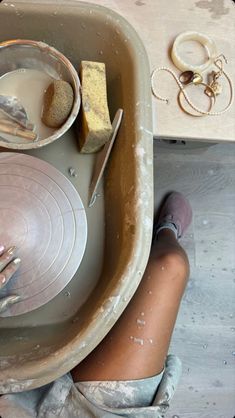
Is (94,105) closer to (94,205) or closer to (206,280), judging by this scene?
(94,205)

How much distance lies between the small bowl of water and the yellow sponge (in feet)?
0.09

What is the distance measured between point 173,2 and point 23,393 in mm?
1027

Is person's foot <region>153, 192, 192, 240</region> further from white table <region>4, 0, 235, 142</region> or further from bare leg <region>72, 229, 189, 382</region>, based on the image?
white table <region>4, 0, 235, 142</region>

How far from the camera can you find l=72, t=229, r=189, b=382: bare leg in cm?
105

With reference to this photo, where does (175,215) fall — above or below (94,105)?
below

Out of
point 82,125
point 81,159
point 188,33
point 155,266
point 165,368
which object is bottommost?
point 165,368

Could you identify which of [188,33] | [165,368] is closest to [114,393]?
[165,368]

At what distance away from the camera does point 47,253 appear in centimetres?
102

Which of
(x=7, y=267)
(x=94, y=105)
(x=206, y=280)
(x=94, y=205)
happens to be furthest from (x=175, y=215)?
(x=7, y=267)

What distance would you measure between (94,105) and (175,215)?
600 millimetres

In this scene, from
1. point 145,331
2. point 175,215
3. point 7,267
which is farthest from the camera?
point 175,215

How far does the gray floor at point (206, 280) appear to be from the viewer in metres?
1.50

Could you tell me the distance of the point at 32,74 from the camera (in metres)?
1.12

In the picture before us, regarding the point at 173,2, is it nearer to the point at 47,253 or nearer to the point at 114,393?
the point at 47,253
